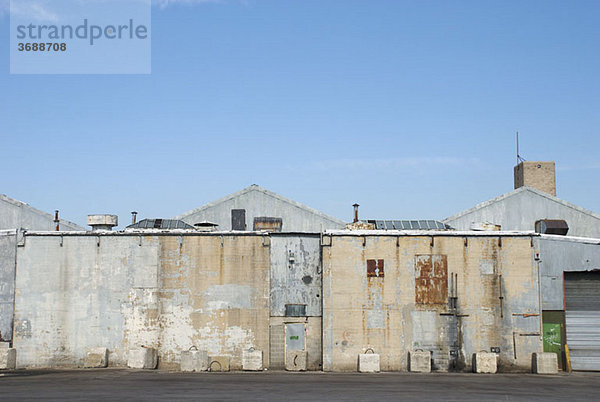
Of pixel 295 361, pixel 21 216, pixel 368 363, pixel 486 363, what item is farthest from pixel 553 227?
pixel 21 216

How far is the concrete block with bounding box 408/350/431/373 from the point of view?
27812 millimetres

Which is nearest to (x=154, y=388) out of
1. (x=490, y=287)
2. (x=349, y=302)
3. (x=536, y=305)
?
(x=349, y=302)

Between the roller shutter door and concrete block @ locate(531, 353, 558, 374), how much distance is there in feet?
6.42

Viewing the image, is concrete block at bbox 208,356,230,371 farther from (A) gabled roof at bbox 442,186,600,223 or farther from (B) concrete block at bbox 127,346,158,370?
(A) gabled roof at bbox 442,186,600,223

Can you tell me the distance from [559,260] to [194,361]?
17761 millimetres

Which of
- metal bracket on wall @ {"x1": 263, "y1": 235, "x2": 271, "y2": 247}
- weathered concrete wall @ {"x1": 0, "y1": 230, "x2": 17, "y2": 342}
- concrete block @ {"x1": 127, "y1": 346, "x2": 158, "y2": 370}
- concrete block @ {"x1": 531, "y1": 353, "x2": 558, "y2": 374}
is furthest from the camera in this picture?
metal bracket on wall @ {"x1": 263, "y1": 235, "x2": 271, "y2": 247}

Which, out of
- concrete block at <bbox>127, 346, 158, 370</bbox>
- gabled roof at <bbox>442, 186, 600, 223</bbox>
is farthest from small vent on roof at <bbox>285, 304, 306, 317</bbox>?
gabled roof at <bbox>442, 186, 600, 223</bbox>

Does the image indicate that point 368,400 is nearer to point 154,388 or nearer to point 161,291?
point 154,388

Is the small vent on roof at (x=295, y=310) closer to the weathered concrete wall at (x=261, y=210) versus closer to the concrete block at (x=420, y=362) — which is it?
the concrete block at (x=420, y=362)

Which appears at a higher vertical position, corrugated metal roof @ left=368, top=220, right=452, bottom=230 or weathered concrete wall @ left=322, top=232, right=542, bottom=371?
corrugated metal roof @ left=368, top=220, right=452, bottom=230

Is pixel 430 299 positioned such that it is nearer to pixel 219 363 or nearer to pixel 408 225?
pixel 408 225

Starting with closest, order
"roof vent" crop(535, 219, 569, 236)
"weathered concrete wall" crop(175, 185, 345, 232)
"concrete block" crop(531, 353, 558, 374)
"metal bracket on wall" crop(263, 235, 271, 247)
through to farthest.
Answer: "concrete block" crop(531, 353, 558, 374) → "metal bracket on wall" crop(263, 235, 271, 247) → "roof vent" crop(535, 219, 569, 236) → "weathered concrete wall" crop(175, 185, 345, 232)

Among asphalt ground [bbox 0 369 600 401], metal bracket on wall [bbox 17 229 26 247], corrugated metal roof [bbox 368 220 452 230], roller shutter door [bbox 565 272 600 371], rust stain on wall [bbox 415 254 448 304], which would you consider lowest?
asphalt ground [bbox 0 369 600 401]

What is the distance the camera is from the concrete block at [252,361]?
91.7ft
